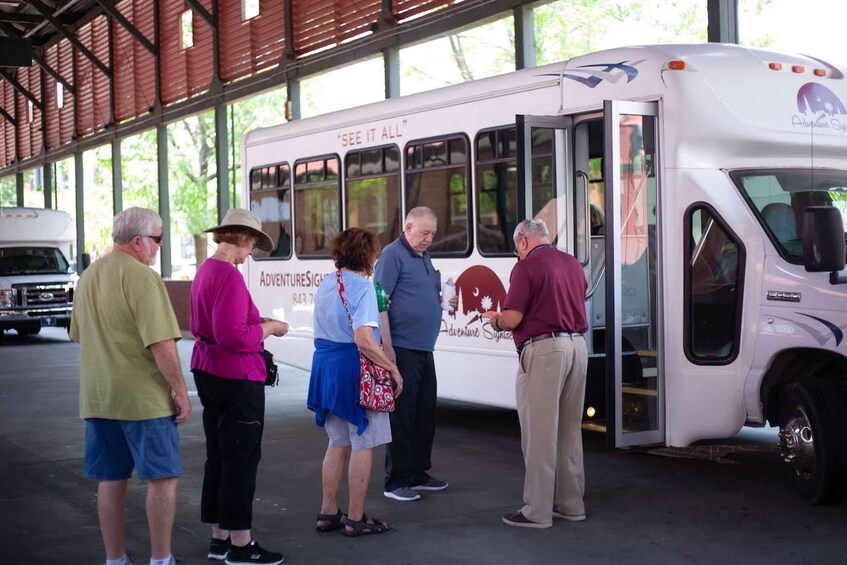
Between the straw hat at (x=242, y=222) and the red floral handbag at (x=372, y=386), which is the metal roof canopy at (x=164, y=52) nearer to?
the red floral handbag at (x=372, y=386)

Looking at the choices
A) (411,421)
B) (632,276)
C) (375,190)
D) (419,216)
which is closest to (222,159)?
(375,190)

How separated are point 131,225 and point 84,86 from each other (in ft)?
90.3

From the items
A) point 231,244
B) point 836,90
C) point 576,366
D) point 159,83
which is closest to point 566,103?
point 836,90

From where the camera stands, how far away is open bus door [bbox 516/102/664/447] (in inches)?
299

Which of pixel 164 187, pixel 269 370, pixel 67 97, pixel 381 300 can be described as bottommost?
pixel 269 370

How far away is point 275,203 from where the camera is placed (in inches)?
506

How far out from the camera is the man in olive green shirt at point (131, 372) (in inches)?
212

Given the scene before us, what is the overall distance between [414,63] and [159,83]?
9.61 m

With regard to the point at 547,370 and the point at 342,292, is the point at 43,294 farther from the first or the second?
the point at 547,370

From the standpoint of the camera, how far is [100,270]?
545 centimetres

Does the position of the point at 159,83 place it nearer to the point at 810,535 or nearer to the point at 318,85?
→ the point at 318,85

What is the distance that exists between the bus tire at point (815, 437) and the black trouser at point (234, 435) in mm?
3324

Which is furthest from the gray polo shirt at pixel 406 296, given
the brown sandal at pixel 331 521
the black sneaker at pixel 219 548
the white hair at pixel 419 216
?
the black sneaker at pixel 219 548

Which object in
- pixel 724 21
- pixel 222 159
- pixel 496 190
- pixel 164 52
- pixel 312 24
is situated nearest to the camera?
pixel 496 190
